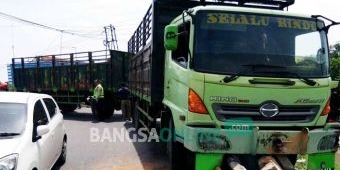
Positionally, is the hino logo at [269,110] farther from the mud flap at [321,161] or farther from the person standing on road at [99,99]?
the person standing on road at [99,99]

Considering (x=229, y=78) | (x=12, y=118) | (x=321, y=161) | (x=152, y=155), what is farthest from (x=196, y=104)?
(x=152, y=155)

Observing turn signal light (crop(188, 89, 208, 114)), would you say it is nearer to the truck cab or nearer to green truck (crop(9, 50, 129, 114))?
the truck cab

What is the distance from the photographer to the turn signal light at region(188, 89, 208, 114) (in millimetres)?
5469

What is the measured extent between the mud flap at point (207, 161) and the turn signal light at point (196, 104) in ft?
1.85

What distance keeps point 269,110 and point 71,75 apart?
1474 cm

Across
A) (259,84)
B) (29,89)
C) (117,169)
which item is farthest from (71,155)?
(29,89)

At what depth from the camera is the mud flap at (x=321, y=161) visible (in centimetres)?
573

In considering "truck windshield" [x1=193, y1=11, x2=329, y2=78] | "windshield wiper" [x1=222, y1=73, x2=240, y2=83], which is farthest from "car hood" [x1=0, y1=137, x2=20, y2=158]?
"windshield wiper" [x1=222, y1=73, x2=240, y2=83]

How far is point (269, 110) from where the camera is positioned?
18.2 feet

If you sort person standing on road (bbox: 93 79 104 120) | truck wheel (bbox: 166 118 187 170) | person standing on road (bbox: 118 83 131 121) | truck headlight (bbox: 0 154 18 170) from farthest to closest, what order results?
person standing on road (bbox: 93 79 104 120)
person standing on road (bbox: 118 83 131 121)
truck wheel (bbox: 166 118 187 170)
truck headlight (bbox: 0 154 18 170)

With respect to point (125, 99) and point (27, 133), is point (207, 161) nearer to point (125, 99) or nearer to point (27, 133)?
point (27, 133)

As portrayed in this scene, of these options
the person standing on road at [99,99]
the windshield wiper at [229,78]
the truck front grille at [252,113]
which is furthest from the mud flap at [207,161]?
the person standing on road at [99,99]

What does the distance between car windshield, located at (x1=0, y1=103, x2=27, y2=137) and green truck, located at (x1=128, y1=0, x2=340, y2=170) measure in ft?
7.25

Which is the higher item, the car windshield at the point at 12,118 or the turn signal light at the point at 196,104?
the turn signal light at the point at 196,104
